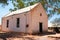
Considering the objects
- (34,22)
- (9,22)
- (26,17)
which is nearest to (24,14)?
(26,17)

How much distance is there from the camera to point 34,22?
75.5 feet

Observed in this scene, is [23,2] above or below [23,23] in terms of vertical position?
above

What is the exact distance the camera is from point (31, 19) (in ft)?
73.7

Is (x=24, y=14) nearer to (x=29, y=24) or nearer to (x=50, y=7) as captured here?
(x=29, y=24)

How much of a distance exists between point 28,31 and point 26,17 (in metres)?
2.30

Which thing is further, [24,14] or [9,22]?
[9,22]

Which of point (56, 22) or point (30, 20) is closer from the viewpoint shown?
point (30, 20)

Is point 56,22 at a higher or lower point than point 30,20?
higher

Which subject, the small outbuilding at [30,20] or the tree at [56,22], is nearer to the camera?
the small outbuilding at [30,20]

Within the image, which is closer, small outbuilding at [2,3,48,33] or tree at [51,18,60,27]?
small outbuilding at [2,3,48,33]

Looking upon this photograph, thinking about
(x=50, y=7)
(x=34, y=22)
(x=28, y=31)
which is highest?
Answer: (x=50, y=7)

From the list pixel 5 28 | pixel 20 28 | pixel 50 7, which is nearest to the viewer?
pixel 20 28

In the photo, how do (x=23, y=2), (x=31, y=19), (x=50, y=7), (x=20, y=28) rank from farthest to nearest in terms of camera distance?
(x=23, y=2)
(x=50, y=7)
(x=20, y=28)
(x=31, y=19)

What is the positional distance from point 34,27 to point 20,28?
2.62 metres
